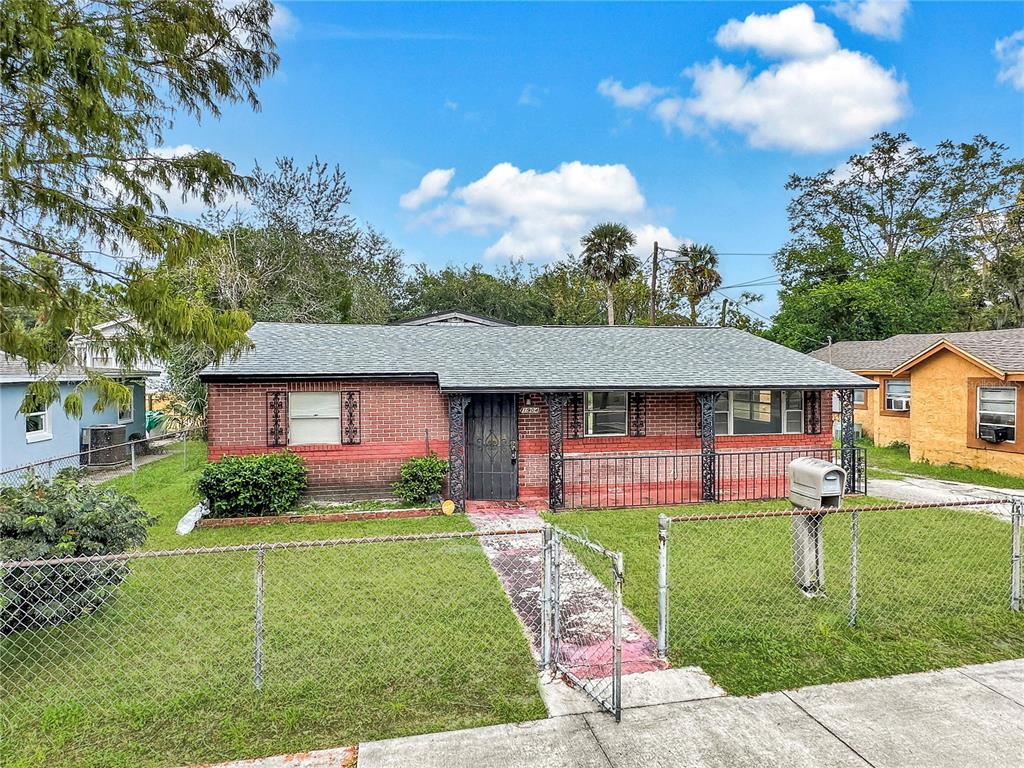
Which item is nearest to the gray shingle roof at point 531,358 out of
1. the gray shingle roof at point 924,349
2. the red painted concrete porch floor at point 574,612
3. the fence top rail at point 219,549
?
the red painted concrete porch floor at point 574,612

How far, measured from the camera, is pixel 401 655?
15.0 feet

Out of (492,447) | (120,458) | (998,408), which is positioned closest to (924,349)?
(998,408)

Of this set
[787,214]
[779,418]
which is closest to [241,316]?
[779,418]

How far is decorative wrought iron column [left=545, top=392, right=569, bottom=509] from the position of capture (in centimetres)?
1020

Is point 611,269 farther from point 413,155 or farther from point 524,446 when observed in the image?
point 524,446

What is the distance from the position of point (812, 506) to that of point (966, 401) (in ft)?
39.6

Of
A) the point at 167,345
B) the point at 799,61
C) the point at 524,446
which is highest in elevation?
the point at 799,61

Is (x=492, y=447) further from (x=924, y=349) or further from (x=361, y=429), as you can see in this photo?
(x=924, y=349)

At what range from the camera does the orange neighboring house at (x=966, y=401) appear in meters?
13.0

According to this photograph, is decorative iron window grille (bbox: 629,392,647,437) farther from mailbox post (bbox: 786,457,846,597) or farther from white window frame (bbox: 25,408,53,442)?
white window frame (bbox: 25,408,53,442)

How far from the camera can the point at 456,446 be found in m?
10.2

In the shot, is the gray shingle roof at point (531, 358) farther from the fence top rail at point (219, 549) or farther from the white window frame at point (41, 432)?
the white window frame at point (41, 432)

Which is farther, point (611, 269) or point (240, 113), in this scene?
point (611, 269)

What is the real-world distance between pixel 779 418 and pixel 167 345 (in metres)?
12.0
